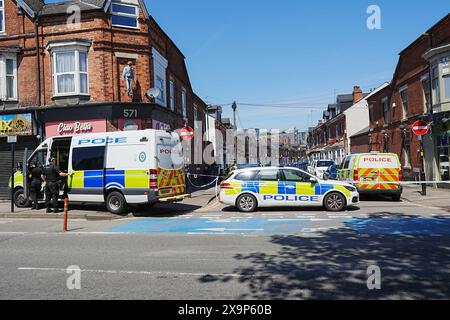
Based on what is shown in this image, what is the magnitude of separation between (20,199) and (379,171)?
45.1 ft

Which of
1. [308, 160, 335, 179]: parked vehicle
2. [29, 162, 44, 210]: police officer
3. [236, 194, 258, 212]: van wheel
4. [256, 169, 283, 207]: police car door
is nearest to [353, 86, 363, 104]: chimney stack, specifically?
[308, 160, 335, 179]: parked vehicle

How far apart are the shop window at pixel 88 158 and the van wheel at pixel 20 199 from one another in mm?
3114

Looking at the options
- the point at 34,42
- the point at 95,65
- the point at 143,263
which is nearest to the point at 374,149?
the point at 95,65

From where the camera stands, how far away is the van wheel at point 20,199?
1488cm

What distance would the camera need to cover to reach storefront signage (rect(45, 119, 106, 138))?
57.7ft

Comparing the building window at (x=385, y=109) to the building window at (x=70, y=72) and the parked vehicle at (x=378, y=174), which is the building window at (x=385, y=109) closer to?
the parked vehicle at (x=378, y=174)

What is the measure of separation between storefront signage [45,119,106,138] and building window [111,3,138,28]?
4.69 m

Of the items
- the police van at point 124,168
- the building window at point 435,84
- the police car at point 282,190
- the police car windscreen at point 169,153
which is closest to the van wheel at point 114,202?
the police van at point 124,168

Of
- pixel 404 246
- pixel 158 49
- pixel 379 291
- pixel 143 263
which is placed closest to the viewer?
pixel 379 291

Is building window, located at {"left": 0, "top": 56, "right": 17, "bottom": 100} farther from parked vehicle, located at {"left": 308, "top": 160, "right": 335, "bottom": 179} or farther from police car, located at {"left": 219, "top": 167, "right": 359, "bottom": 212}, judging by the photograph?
parked vehicle, located at {"left": 308, "top": 160, "right": 335, "bottom": 179}
